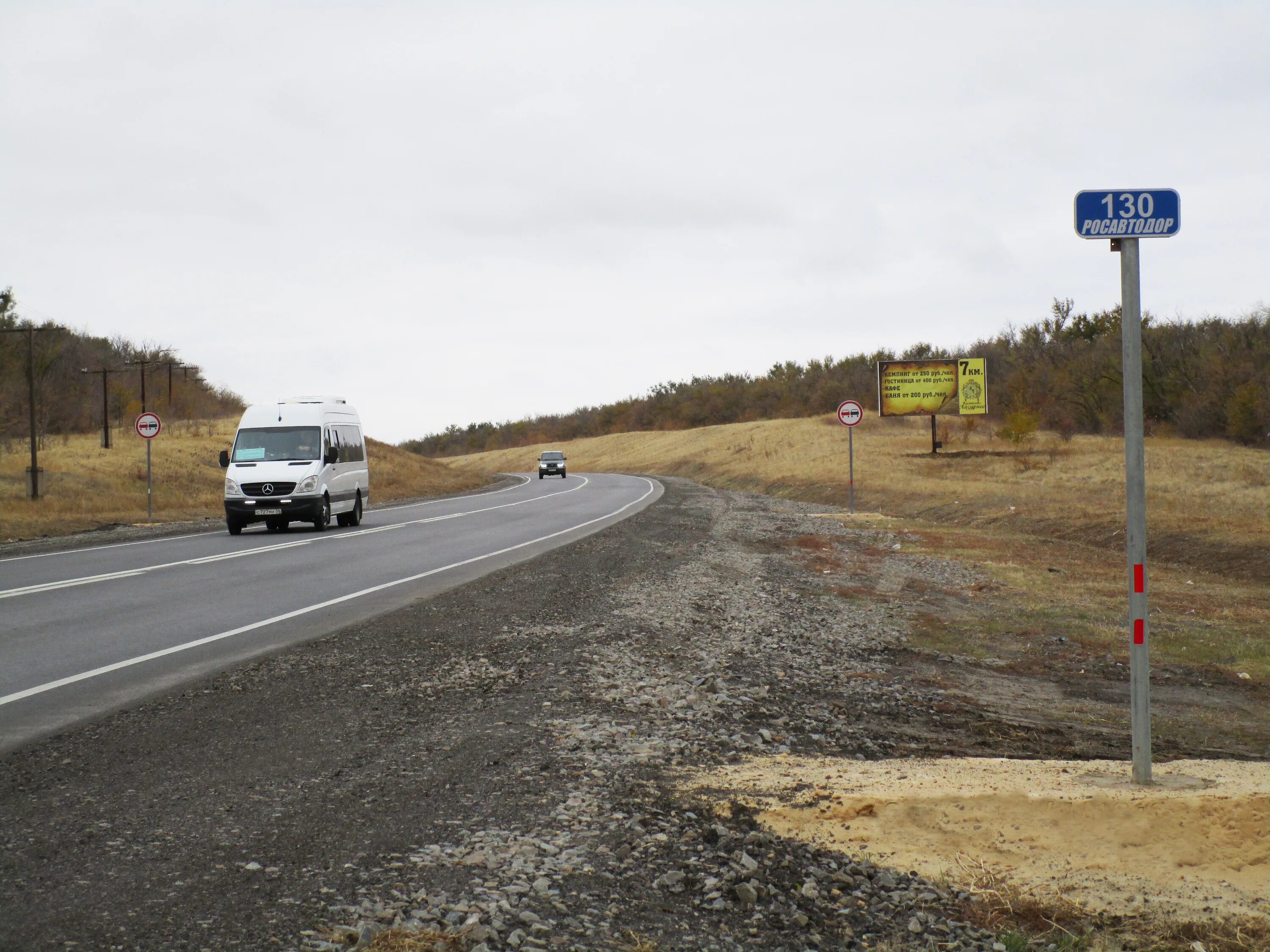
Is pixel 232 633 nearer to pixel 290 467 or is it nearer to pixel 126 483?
pixel 290 467

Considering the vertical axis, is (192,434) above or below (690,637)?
above

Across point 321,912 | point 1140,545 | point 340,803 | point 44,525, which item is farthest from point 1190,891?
point 44,525

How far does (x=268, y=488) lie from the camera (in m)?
22.0

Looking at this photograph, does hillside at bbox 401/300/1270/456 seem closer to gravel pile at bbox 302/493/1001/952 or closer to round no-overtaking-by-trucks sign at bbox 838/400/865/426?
round no-overtaking-by-trucks sign at bbox 838/400/865/426

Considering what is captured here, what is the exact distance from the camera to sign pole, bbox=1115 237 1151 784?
5.06 m

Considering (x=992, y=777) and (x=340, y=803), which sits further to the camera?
(x=992, y=777)

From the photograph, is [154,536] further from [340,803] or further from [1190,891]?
[1190,891]

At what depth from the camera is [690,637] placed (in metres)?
10.0

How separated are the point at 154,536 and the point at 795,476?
33272 mm

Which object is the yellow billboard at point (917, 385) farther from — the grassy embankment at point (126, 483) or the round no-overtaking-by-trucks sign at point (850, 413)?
the grassy embankment at point (126, 483)

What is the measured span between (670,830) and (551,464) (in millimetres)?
64124

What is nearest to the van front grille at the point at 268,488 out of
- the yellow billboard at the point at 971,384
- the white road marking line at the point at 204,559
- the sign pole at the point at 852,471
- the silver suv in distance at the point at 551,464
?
the white road marking line at the point at 204,559

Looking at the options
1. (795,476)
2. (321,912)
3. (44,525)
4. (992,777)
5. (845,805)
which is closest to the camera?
(321,912)

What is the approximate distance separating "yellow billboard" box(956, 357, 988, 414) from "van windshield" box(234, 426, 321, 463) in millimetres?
35043
